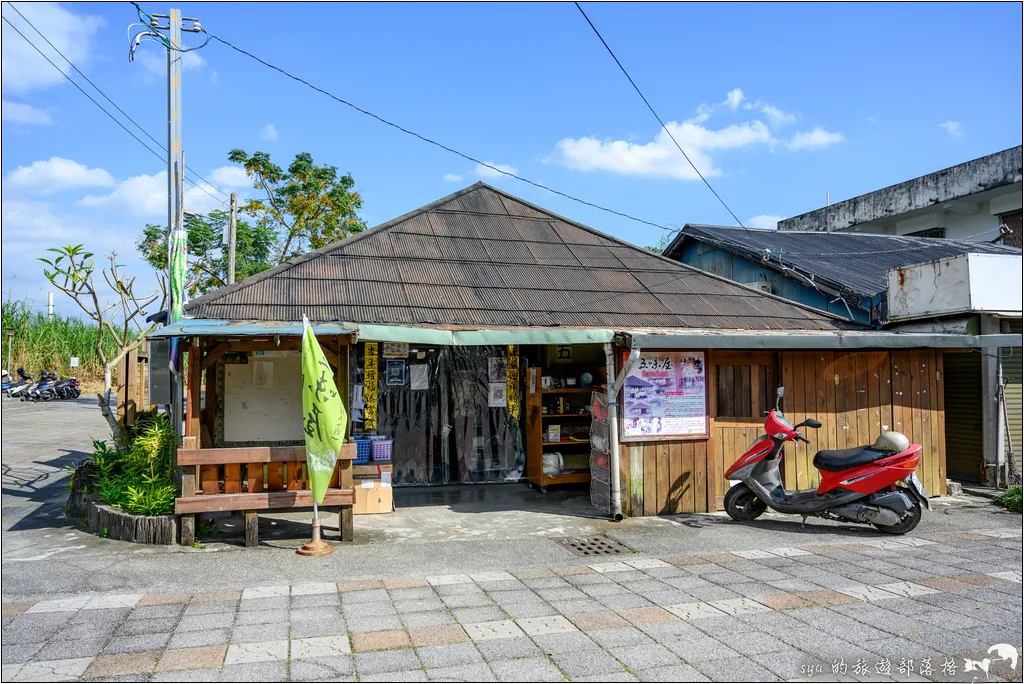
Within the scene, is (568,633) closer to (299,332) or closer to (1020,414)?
(299,332)

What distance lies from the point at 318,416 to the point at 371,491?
2230 mm

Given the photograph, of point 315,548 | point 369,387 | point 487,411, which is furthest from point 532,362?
point 315,548

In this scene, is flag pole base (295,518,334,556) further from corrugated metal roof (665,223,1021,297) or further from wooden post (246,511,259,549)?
corrugated metal roof (665,223,1021,297)

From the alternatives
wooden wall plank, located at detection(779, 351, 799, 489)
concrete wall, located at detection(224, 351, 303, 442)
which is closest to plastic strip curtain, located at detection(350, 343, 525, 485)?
concrete wall, located at detection(224, 351, 303, 442)

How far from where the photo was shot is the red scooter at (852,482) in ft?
25.9

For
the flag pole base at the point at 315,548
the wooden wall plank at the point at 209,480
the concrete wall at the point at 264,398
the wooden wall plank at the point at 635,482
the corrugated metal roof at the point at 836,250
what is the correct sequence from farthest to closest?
1. the corrugated metal roof at the point at 836,250
2. the concrete wall at the point at 264,398
3. the wooden wall plank at the point at 635,482
4. the wooden wall plank at the point at 209,480
5. the flag pole base at the point at 315,548

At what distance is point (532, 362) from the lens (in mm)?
11227

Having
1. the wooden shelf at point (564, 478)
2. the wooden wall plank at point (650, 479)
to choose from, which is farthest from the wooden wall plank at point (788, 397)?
the wooden shelf at point (564, 478)

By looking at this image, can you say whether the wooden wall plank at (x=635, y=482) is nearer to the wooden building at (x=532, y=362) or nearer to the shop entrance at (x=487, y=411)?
the wooden building at (x=532, y=362)

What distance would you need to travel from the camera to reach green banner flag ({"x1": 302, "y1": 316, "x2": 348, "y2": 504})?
7289 mm

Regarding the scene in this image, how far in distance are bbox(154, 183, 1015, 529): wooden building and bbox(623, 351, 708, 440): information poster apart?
0.02 metres

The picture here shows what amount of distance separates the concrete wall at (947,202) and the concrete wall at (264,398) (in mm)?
19048

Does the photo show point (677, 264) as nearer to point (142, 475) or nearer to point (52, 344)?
point (142, 475)

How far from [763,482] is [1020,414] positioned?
5.57 metres
